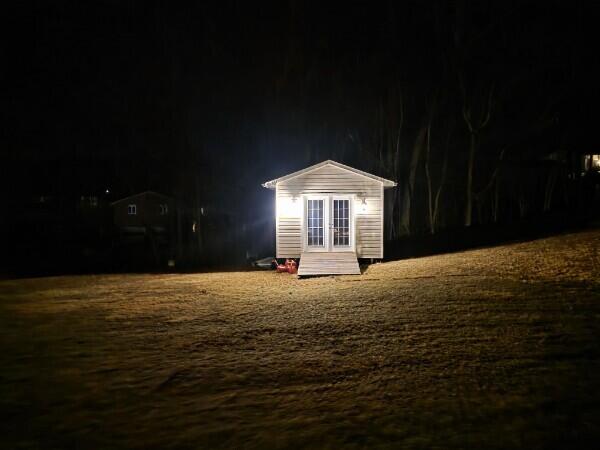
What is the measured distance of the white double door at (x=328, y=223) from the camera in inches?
697

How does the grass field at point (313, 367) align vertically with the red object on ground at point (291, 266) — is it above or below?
below

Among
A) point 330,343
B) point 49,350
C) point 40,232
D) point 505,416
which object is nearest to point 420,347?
point 330,343

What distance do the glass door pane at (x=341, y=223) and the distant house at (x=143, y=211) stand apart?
3221 centimetres

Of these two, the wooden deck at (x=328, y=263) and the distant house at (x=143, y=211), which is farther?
the distant house at (x=143, y=211)

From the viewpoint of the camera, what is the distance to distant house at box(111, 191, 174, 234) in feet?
154

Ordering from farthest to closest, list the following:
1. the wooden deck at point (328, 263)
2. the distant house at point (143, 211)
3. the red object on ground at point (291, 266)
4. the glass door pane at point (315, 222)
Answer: the distant house at point (143, 211) < the glass door pane at point (315, 222) < the red object on ground at point (291, 266) < the wooden deck at point (328, 263)

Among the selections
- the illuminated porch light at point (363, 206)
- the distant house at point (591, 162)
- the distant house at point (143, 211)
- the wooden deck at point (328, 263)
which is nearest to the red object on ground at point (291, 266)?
the wooden deck at point (328, 263)

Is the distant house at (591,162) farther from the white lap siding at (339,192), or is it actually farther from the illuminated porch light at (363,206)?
the illuminated porch light at (363,206)

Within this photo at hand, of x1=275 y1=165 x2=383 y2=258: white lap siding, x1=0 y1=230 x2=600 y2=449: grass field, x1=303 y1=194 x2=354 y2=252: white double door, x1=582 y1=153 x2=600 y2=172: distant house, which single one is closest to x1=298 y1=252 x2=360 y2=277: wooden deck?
x1=303 y1=194 x2=354 y2=252: white double door

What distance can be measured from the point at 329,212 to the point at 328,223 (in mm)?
422

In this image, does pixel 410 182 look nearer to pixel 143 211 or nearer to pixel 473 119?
pixel 473 119

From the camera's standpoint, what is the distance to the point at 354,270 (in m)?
16.0

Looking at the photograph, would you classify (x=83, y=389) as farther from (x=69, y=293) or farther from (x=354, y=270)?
(x=354, y=270)

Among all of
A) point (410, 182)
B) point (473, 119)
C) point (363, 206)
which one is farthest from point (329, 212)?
point (473, 119)
